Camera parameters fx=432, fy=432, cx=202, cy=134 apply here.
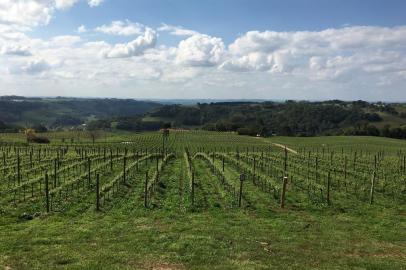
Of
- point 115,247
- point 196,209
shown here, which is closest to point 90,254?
point 115,247

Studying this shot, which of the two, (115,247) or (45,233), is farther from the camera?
(45,233)

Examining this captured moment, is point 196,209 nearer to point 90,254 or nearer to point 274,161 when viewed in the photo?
point 90,254

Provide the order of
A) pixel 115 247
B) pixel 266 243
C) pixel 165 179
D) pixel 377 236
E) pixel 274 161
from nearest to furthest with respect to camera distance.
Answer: pixel 115 247 → pixel 266 243 → pixel 377 236 → pixel 165 179 → pixel 274 161

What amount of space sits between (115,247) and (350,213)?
12160 mm

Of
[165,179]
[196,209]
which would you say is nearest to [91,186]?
[165,179]

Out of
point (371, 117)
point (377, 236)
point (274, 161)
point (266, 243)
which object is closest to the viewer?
point (266, 243)

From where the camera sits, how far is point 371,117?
171 m

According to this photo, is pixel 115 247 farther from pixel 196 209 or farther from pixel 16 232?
pixel 196 209

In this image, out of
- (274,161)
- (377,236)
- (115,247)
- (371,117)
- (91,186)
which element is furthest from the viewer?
(371,117)

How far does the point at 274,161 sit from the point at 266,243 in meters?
32.8

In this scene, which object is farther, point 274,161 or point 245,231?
point 274,161

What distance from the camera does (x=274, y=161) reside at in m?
47.2

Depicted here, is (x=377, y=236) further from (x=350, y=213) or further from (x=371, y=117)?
(x=371, y=117)

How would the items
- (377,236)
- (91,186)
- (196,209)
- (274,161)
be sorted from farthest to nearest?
(274,161), (91,186), (196,209), (377,236)
